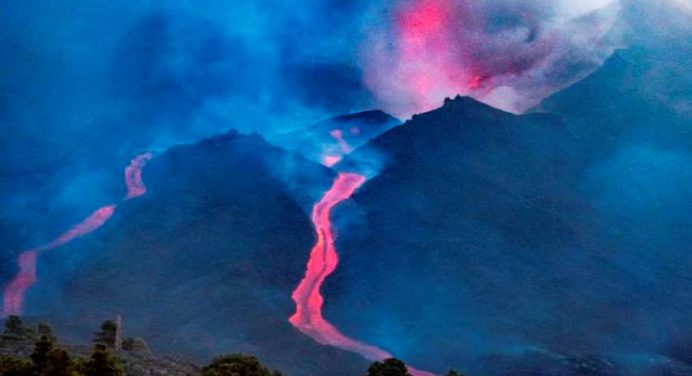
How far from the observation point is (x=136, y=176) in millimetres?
65375

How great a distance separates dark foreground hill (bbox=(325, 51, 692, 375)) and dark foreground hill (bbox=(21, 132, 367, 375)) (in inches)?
158

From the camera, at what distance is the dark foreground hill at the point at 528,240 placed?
147 ft

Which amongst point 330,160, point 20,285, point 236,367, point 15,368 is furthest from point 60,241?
point 15,368

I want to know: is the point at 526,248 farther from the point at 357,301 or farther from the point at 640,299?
Answer: the point at 357,301

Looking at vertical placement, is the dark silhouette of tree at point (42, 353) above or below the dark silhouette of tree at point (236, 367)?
below

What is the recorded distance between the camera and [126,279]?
167 feet

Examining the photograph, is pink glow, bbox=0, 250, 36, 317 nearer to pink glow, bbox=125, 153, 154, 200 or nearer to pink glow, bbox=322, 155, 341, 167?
pink glow, bbox=125, 153, 154, 200

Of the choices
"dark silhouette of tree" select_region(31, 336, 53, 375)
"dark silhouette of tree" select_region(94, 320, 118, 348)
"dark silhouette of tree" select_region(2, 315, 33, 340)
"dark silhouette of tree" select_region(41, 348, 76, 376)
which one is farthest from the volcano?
"dark silhouette of tree" select_region(41, 348, 76, 376)

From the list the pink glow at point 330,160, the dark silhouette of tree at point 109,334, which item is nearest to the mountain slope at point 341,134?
the pink glow at point 330,160

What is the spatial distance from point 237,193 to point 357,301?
1624 cm

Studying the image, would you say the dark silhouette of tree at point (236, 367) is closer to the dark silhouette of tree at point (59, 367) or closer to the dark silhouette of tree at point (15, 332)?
the dark silhouette of tree at point (59, 367)

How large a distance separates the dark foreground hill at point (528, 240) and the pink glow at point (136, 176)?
17009 mm

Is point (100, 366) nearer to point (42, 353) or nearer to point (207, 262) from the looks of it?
point (42, 353)

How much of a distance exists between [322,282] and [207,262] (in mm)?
7908
